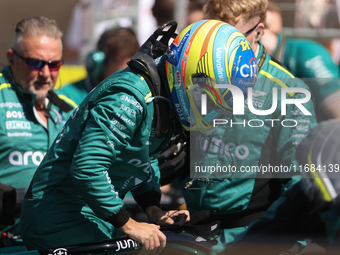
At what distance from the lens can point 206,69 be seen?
2018 mm

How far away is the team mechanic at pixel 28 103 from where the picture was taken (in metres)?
3.31

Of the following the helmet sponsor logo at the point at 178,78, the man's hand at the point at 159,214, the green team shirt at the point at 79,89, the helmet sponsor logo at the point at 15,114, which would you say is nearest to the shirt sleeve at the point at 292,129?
the man's hand at the point at 159,214

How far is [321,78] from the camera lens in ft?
11.7

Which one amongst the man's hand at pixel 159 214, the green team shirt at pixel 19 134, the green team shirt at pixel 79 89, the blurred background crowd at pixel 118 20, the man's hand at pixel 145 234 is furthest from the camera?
the blurred background crowd at pixel 118 20

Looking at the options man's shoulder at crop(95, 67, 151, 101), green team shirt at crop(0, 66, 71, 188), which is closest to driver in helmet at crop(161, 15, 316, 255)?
man's shoulder at crop(95, 67, 151, 101)

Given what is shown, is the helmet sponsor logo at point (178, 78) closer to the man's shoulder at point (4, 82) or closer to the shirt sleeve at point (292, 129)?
the shirt sleeve at point (292, 129)

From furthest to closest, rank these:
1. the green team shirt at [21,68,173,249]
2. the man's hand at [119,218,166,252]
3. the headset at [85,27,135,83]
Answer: the headset at [85,27,135,83]
the man's hand at [119,218,166,252]
the green team shirt at [21,68,173,249]

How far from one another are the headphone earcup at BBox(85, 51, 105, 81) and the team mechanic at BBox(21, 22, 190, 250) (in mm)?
2447

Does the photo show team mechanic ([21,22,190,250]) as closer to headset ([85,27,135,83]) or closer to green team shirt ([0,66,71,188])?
green team shirt ([0,66,71,188])

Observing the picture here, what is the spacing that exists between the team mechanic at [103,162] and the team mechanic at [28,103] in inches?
44.6

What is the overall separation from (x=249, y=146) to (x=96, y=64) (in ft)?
8.09

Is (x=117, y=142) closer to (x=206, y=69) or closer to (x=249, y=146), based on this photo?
(x=206, y=69)

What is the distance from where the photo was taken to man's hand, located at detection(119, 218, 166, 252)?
6.50ft

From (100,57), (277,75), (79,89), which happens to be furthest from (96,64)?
(277,75)
